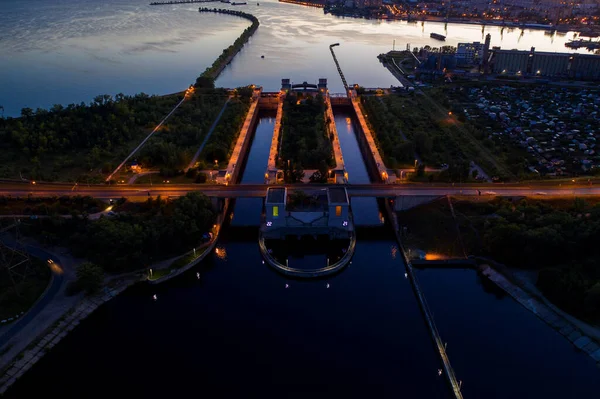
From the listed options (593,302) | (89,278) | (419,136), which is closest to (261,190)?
(89,278)

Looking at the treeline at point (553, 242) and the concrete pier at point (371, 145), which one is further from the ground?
the concrete pier at point (371, 145)

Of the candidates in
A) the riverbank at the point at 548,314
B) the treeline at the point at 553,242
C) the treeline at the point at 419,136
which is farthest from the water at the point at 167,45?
the riverbank at the point at 548,314

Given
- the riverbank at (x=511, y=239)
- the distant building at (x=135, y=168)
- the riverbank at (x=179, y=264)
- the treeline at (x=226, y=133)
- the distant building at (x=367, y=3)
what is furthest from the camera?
the distant building at (x=367, y=3)

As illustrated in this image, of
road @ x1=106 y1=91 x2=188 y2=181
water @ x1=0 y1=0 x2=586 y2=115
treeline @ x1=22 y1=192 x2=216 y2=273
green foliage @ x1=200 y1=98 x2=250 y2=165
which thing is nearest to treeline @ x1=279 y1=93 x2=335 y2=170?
green foliage @ x1=200 y1=98 x2=250 y2=165

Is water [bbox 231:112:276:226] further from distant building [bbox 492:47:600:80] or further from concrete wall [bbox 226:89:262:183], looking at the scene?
distant building [bbox 492:47:600:80]

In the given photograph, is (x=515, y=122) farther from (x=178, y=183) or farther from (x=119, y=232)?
(x=119, y=232)

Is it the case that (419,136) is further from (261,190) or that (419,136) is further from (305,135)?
(261,190)

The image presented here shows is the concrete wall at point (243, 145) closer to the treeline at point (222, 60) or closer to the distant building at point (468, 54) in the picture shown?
the treeline at point (222, 60)
